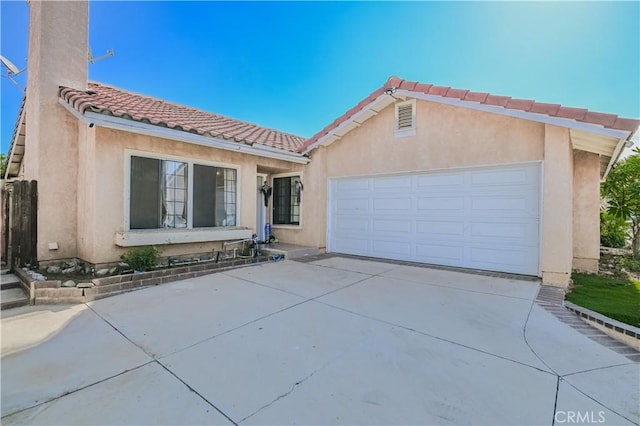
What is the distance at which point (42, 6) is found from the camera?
7.26 meters

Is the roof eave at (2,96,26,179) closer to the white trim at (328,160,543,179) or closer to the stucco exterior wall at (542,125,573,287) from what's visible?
the white trim at (328,160,543,179)

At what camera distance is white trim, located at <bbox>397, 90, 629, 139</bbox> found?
598cm

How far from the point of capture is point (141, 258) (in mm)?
7090

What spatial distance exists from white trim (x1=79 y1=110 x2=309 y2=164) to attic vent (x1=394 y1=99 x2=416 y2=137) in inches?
150

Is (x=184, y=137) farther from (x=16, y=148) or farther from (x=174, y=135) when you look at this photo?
(x=16, y=148)

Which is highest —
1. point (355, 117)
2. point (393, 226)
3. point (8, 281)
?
point (355, 117)

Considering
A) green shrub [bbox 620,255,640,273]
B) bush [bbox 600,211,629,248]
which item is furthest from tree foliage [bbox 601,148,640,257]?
green shrub [bbox 620,255,640,273]

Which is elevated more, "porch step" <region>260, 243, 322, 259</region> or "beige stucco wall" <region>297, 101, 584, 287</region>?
"beige stucco wall" <region>297, 101, 584, 287</region>

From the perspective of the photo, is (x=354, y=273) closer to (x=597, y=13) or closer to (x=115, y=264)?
(x=115, y=264)

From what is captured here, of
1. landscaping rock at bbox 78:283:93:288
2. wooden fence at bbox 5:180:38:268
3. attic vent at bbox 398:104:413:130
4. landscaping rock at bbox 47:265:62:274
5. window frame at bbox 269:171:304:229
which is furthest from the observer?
window frame at bbox 269:171:304:229

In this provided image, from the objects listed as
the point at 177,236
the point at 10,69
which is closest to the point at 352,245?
the point at 177,236

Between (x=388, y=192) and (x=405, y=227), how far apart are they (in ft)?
4.49

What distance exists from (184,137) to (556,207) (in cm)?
997

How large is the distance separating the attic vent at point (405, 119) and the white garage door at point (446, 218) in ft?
4.79
